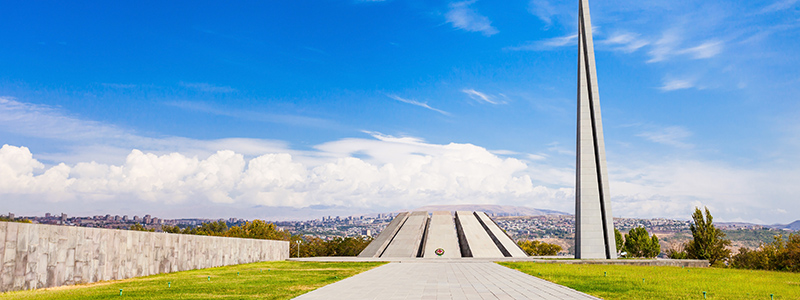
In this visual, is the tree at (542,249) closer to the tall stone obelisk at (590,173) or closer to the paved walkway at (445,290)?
the tall stone obelisk at (590,173)

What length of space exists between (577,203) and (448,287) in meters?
21.0

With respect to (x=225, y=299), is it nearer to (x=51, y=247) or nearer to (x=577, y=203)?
(x=51, y=247)

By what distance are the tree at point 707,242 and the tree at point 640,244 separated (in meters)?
8.42

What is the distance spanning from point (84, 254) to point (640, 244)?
1924 inches

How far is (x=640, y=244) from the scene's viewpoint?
1896 inches

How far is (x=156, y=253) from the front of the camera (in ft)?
61.1

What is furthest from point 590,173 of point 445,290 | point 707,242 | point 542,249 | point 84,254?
point 542,249

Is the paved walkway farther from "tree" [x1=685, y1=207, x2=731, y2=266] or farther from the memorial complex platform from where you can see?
"tree" [x1=685, y1=207, x2=731, y2=266]

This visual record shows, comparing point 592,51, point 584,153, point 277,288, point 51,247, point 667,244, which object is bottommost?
point 667,244

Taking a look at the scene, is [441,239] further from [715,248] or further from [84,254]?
[84,254]

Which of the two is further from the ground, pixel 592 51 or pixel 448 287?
pixel 592 51

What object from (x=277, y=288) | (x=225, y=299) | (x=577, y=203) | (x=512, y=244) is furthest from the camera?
(x=512, y=244)

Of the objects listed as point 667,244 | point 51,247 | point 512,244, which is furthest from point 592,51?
point 667,244

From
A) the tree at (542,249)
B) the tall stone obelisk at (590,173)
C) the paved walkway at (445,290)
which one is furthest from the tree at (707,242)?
the paved walkway at (445,290)
